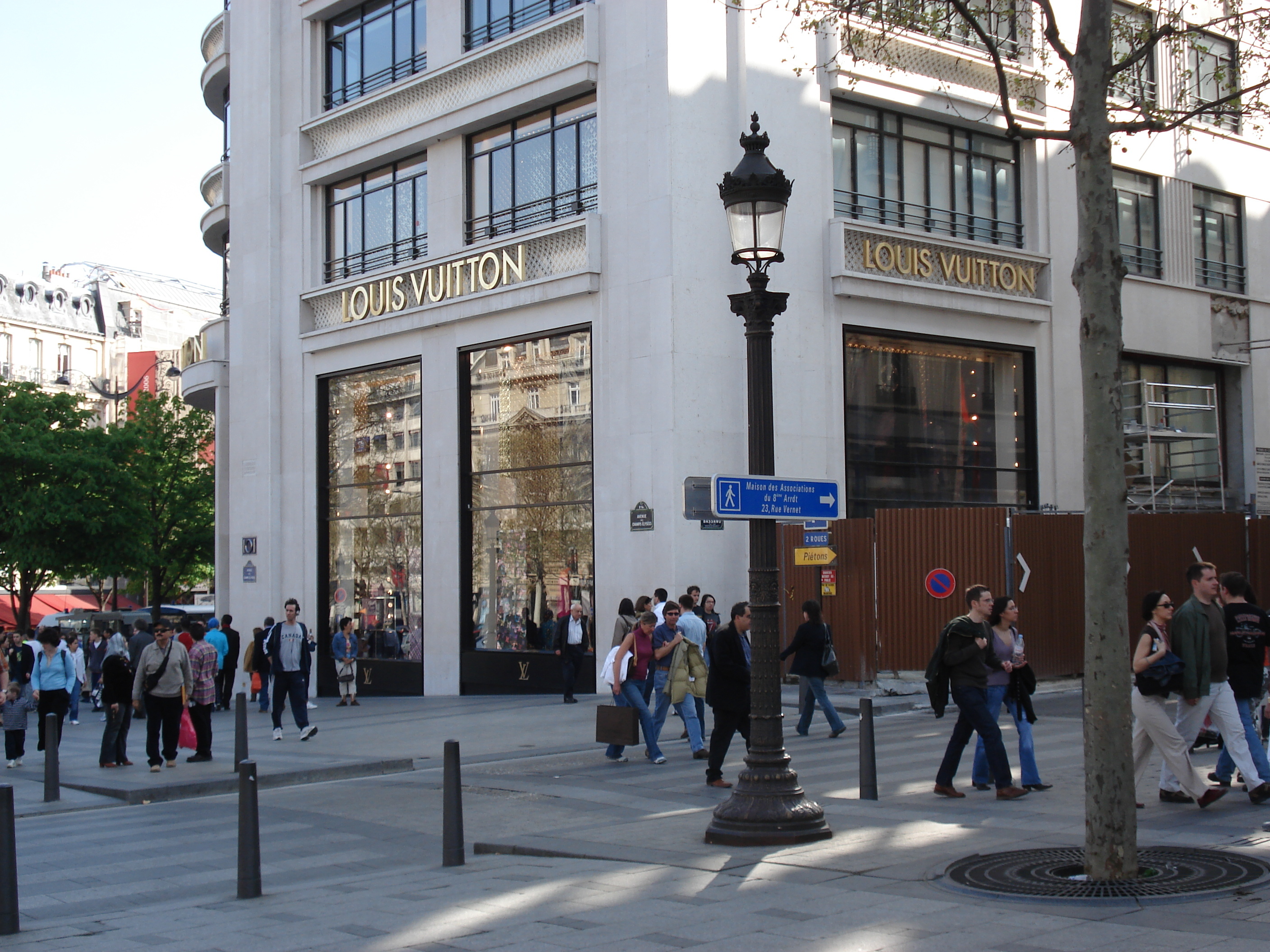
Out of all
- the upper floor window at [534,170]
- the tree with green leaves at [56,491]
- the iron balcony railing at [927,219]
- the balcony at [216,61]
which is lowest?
the tree with green leaves at [56,491]

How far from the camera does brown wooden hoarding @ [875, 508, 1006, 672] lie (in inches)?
784

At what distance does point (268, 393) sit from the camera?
29.1m

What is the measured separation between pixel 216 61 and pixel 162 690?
74.3ft

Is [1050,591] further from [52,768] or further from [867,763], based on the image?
[52,768]

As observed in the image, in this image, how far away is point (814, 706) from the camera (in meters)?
15.9

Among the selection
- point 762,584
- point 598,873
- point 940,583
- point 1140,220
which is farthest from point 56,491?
point 762,584

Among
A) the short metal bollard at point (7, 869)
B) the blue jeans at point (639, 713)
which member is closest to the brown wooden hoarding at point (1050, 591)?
the blue jeans at point (639, 713)

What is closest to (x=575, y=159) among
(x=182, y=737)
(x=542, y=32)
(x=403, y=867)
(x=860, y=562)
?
(x=542, y=32)

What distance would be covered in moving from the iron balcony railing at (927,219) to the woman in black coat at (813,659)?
10.4m

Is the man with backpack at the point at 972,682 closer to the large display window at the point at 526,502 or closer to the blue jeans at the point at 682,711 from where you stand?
the blue jeans at the point at 682,711

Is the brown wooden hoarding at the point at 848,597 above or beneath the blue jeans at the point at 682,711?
above

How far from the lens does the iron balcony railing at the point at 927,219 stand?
23.8m

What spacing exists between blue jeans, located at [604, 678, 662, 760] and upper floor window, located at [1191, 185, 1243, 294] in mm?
20006

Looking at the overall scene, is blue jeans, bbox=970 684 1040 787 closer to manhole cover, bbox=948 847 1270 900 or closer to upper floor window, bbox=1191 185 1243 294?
manhole cover, bbox=948 847 1270 900
